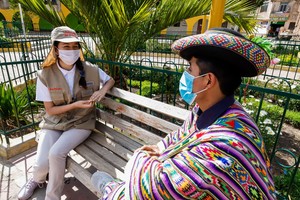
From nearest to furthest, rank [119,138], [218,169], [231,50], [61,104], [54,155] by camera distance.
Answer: [218,169]
[231,50]
[54,155]
[61,104]
[119,138]

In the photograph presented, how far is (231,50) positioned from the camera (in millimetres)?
1028

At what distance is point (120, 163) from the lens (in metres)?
2.07

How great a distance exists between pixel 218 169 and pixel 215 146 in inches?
3.8

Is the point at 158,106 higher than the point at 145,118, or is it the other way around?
the point at 158,106

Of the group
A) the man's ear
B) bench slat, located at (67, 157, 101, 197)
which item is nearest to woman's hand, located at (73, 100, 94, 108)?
bench slat, located at (67, 157, 101, 197)

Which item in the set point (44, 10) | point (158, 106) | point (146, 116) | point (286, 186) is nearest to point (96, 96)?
point (146, 116)

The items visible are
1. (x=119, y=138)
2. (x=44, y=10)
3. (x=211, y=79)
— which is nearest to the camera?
(x=211, y=79)

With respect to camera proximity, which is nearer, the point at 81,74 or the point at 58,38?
the point at 58,38

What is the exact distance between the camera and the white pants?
204 centimetres

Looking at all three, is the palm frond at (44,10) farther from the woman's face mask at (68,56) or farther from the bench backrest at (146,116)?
the bench backrest at (146,116)

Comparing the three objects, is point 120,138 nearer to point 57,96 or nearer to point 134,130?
point 134,130

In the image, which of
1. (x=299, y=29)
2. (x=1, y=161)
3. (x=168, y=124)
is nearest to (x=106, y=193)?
(x=168, y=124)

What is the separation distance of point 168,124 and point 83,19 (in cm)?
265

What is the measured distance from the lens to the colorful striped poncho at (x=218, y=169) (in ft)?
3.02
